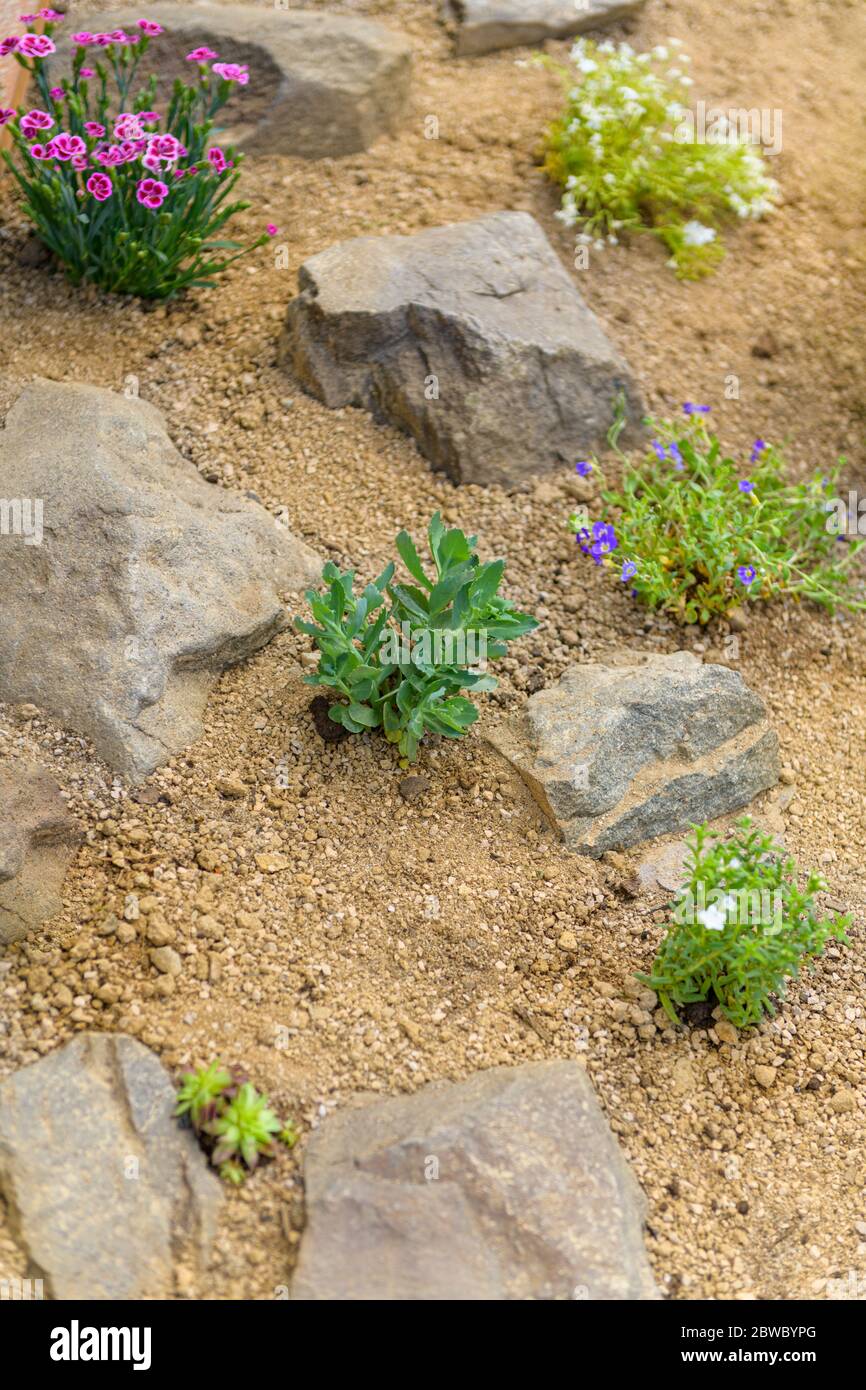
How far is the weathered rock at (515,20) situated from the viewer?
20.9 ft

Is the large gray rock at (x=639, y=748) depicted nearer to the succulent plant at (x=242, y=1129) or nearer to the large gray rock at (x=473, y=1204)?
the large gray rock at (x=473, y=1204)

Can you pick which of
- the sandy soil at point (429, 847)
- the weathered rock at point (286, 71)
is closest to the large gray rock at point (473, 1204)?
the sandy soil at point (429, 847)

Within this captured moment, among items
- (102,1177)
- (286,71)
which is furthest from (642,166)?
(102,1177)

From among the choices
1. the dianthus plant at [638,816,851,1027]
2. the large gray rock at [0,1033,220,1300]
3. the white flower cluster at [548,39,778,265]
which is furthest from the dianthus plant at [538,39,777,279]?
the large gray rock at [0,1033,220,1300]

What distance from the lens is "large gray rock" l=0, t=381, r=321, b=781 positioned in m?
3.83

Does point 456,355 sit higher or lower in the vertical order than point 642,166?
lower

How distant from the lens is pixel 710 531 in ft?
14.8

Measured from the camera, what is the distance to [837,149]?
6402 mm

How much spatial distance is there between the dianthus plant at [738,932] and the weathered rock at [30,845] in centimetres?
172

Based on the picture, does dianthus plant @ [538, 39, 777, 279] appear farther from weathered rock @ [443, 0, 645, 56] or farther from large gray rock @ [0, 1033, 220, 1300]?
large gray rock @ [0, 1033, 220, 1300]

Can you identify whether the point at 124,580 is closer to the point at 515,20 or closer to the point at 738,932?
the point at 738,932

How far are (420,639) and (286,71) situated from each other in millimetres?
3317

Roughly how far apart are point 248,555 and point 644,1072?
2.11m

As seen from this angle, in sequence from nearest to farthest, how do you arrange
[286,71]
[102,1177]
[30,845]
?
[102,1177] < [30,845] < [286,71]
